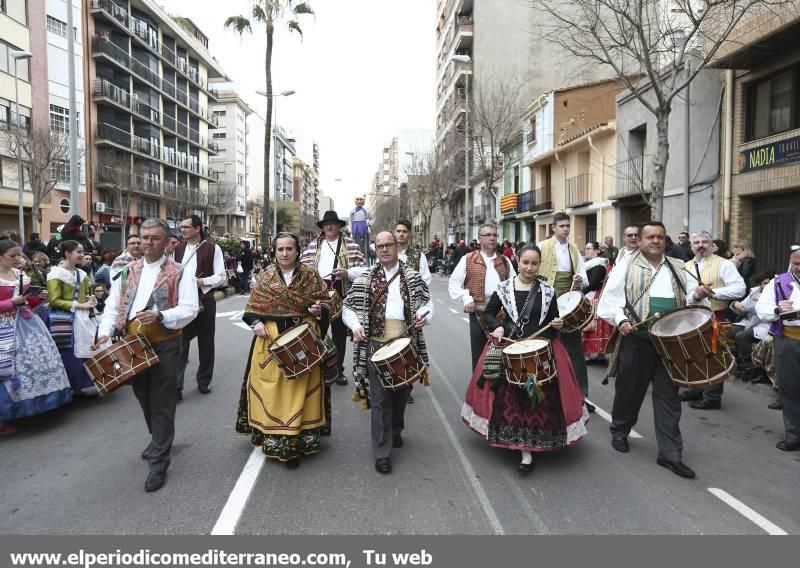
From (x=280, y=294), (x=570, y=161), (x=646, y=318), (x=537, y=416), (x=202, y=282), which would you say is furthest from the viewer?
(x=570, y=161)

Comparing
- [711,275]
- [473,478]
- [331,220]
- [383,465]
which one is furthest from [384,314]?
[711,275]

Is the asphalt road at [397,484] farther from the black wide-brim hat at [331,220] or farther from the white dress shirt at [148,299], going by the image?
the black wide-brim hat at [331,220]

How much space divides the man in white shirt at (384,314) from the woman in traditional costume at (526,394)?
62 cm

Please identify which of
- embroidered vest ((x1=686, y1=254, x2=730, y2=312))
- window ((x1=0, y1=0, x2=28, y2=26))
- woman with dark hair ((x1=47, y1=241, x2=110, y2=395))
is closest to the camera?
woman with dark hair ((x1=47, y1=241, x2=110, y2=395))

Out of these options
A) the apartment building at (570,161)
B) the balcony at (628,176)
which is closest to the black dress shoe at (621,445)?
the balcony at (628,176)

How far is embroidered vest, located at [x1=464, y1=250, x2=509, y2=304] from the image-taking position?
257 inches

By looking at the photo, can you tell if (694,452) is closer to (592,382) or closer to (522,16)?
(592,382)

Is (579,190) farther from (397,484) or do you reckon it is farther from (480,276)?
(397,484)

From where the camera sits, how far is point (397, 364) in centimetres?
446

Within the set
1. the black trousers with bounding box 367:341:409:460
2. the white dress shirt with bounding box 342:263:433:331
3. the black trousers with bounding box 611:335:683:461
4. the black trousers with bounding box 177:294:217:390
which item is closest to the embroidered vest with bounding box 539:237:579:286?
the black trousers with bounding box 611:335:683:461

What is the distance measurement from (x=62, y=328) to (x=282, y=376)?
3.25m

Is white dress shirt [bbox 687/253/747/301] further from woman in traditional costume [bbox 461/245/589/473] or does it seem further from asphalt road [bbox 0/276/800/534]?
woman in traditional costume [bbox 461/245/589/473]

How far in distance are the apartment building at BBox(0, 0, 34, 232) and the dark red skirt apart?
3025 centimetres
